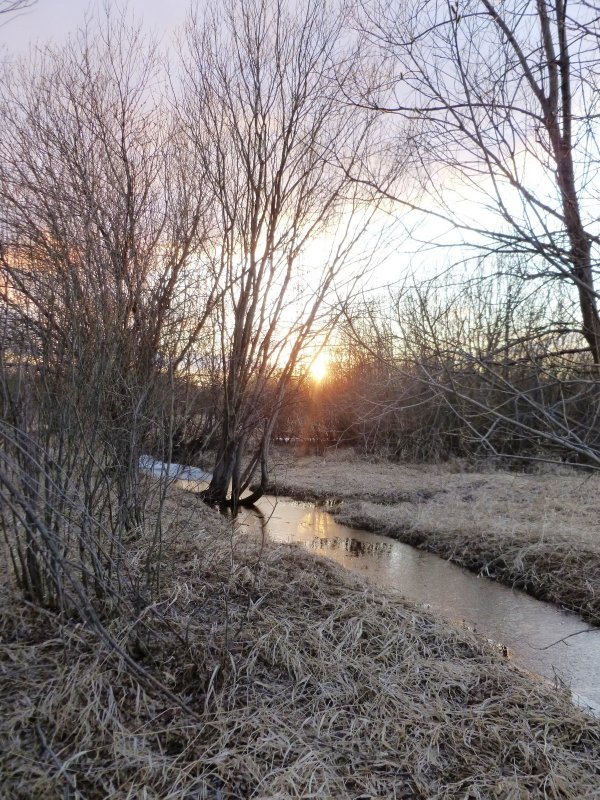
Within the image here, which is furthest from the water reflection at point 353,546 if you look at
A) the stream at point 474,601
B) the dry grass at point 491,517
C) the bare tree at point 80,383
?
the bare tree at point 80,383

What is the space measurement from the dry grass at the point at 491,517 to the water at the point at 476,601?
0.96 ft

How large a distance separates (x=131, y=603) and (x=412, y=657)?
5.95 feet

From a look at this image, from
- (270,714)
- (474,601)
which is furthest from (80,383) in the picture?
(474,601)

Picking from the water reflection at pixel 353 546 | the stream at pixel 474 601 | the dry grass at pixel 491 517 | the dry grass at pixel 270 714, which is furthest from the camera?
the water reflection at pixel 353 546

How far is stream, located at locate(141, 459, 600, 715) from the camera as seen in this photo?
4.46 meters

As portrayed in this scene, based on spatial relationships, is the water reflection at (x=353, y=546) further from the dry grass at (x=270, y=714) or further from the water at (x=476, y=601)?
the dry grass at (x=270, y=714)

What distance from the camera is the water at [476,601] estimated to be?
177 inches

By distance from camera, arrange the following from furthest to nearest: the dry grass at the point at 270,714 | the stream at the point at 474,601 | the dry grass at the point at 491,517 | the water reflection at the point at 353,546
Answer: the water reflection at the point at 353,546 → the dry grass at the point at 491,517 → the stream at the point at 474,601 → the dry grass at the point at 270,714

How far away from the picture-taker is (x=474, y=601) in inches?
236

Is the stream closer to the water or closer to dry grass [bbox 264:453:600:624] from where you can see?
the water

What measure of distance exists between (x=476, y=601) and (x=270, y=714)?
3.64 metres

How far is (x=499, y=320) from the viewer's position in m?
3.65

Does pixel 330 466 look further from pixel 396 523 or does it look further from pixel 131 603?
pixel 131 603

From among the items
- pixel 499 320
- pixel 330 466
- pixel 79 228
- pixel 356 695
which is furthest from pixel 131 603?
pixel 330 466
